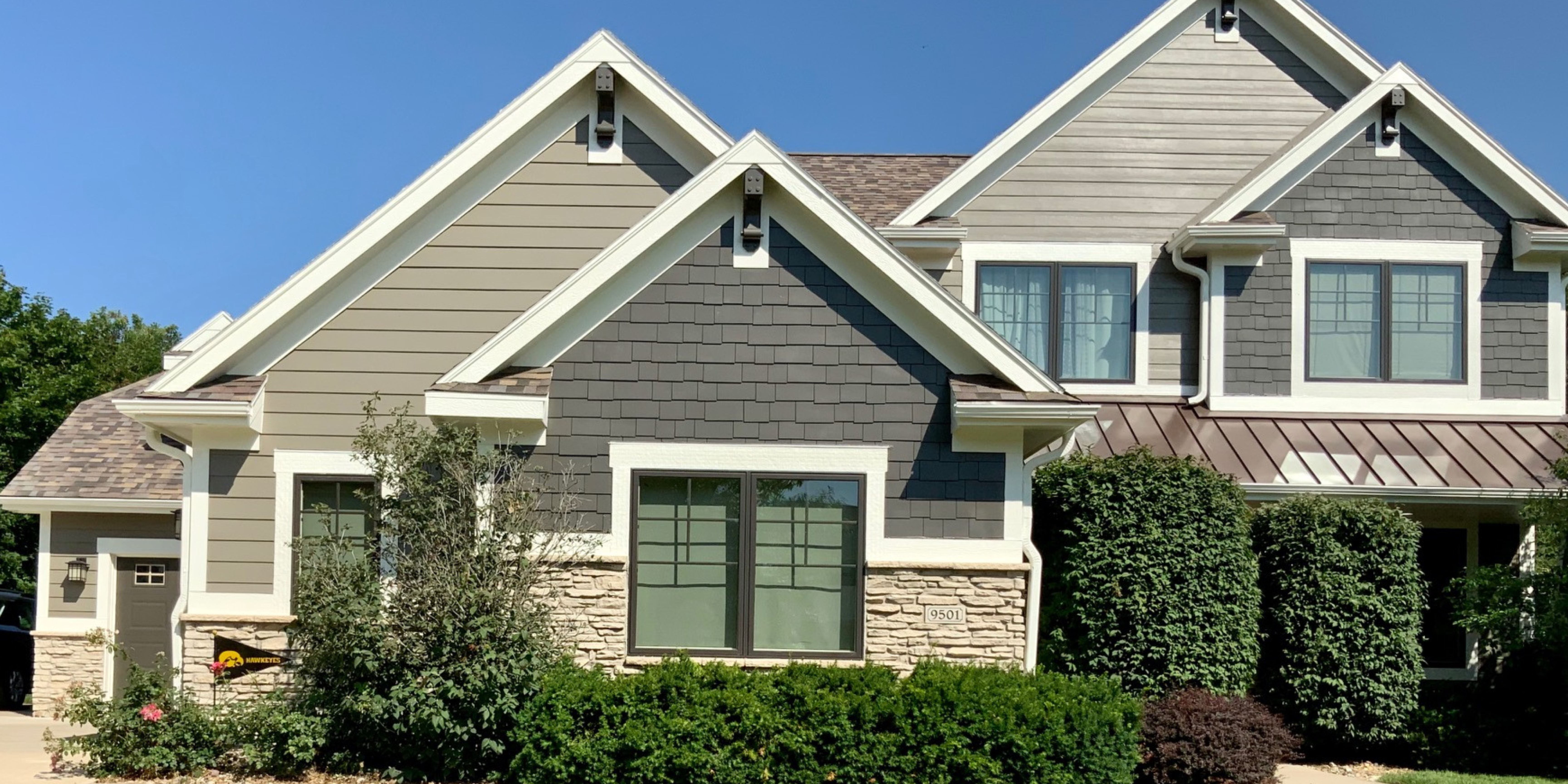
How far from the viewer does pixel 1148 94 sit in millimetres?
14906

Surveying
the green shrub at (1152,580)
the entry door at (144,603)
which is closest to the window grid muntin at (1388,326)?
the green shrub at (1152,580)

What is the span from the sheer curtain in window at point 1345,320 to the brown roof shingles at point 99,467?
1442cm

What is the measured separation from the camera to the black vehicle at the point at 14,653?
1812cm

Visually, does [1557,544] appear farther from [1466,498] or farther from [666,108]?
[666,108]

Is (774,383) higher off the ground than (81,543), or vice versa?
(774,383)

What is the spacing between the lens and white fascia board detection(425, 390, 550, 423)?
32.5ft

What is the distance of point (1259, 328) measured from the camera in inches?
547

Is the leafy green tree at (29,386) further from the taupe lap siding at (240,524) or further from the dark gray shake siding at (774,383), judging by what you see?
the dark gray shake siding at (774,383)

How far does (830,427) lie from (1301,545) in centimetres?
481

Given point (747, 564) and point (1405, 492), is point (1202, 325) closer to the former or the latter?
point (1405, 492)

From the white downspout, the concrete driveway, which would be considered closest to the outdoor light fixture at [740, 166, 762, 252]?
the white downspout

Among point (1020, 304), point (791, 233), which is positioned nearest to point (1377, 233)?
point (1020, 304)

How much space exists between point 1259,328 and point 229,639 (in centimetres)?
1150

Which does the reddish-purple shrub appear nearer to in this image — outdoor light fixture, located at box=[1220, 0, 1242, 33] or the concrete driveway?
outdoor light fixture, located at box=[1220, 0, 1242, 33]
